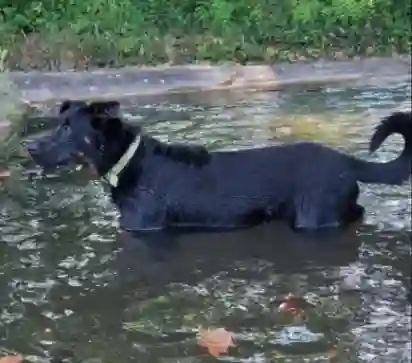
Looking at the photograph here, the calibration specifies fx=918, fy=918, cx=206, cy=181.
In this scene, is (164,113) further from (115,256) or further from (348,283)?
(348,283)

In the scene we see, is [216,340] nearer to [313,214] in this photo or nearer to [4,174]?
[313,214]

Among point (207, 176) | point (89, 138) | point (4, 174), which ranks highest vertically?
point (89, 138)

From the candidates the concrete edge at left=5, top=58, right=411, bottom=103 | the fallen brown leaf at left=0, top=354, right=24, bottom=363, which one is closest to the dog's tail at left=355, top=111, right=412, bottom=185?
the fallen brown leaf at left=0, top=354, right=24, bottom=363

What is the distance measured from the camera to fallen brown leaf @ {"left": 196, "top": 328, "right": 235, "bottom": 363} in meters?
4.60

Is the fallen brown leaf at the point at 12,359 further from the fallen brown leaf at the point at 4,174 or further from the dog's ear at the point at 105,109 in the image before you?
the fallen brown leaf at the point at 4,174

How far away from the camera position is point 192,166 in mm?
6168

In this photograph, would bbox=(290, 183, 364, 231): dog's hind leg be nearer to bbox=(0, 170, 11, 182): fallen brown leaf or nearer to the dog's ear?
the dog's ear

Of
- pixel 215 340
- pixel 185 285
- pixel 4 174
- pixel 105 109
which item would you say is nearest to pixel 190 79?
pixel 4 174

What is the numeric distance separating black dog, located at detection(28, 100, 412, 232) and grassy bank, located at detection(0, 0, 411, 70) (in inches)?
220

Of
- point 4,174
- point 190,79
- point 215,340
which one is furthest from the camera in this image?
point 190,79

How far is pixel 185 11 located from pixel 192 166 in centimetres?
817

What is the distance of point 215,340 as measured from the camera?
185 inches

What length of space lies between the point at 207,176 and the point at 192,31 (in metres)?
7.57

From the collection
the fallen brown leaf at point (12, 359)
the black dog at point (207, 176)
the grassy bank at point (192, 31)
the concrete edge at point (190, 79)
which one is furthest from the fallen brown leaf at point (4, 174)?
the grassy bank at point (192, 31)
